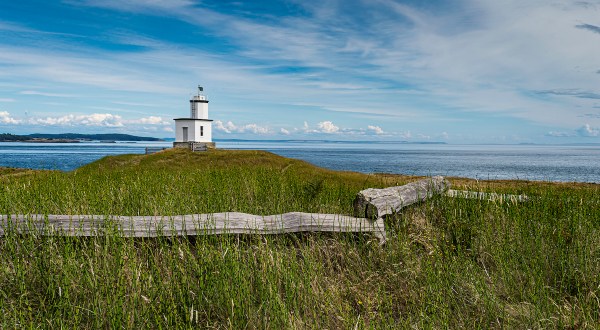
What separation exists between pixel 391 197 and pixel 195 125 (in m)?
56.5

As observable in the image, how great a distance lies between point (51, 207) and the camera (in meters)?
7.21

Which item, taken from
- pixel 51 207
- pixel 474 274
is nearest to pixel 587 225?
pixel 474 274

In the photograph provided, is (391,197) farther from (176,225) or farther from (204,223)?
(176,225)

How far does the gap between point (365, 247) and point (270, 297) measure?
2.49 m

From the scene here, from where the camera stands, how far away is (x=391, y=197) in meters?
6.98

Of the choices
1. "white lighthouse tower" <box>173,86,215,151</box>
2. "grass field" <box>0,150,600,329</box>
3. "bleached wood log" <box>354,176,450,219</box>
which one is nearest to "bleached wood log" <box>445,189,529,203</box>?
"grass field" <box>0,150,600,329</box>

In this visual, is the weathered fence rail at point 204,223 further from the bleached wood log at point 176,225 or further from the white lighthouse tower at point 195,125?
the white lighthouse tower at point 195,125

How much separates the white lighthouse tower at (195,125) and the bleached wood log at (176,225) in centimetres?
5546

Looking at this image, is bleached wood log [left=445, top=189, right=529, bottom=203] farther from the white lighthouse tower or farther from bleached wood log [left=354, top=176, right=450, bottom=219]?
the white lighthouse tower

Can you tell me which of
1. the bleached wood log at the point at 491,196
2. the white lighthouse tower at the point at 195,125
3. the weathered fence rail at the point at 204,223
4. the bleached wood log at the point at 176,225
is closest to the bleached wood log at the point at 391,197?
the weathered fence rail at the point at 204,223

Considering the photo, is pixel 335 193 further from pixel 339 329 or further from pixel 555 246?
pixel 339 329

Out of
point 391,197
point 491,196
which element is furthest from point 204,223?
point 491,196

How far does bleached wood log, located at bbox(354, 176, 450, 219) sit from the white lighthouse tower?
2151 inches

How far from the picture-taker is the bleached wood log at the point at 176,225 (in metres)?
5.30
